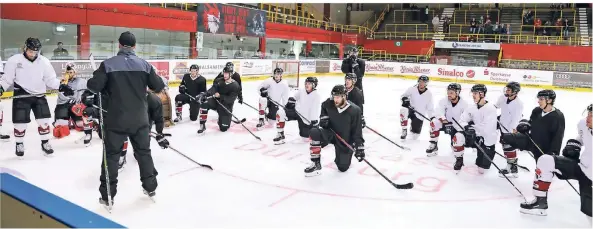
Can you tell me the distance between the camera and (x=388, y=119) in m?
10.1

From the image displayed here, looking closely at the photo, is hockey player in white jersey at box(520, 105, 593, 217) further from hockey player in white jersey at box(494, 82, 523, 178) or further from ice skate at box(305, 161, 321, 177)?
ice skate at box(305, 161, 321, 177)

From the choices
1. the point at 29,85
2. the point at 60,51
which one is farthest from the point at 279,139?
the point at 60,51

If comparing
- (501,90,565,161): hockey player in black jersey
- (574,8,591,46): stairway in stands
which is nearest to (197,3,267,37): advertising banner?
(501,90,565,161): hockey player in black jersey

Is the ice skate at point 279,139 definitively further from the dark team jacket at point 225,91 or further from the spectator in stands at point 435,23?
the spectator in stands at point 435,23

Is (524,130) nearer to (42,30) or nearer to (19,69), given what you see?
(19,69)

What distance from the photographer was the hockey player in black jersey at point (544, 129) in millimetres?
4805

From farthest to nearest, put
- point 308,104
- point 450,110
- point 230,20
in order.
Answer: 1. point 230,20
2. point 308,104
3. point 450,110

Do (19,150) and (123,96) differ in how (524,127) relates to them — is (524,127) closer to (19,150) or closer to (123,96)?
(123,96)

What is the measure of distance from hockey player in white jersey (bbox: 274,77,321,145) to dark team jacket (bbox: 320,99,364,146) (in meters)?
1.54

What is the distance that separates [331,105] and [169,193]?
202 cm

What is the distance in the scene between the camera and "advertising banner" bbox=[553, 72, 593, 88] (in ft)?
58.7

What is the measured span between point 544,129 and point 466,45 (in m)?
22.2

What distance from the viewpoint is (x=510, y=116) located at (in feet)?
20.4

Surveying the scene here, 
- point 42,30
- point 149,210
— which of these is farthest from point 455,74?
point 149,210
